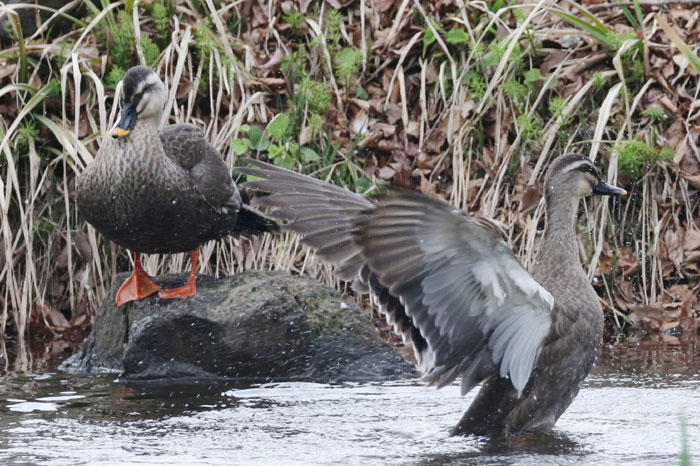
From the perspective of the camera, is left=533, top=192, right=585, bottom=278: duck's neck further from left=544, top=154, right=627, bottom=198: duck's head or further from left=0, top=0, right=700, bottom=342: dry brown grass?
left=0, top=0, right=700, bottom=342: dry brown grass

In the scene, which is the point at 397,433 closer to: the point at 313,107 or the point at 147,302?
the point at 147,302

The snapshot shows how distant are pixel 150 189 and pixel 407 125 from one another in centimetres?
229

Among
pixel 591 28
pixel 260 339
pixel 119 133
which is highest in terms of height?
pixel 591 28

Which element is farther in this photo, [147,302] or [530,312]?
[147,302]

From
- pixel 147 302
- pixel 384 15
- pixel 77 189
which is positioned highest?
pixel 384 15

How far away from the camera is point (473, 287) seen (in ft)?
13.2

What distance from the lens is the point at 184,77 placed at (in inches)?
296

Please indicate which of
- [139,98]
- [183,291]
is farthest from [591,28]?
[183,291]

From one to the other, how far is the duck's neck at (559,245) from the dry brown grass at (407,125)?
6.48 ft

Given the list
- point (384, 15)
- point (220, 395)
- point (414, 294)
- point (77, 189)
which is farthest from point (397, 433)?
point (384, 15)

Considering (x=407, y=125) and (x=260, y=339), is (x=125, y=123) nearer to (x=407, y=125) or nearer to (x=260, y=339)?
(x=260, y=339)

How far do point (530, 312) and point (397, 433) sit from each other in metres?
0.70

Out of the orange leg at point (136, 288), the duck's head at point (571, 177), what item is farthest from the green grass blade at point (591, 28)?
the orange leg at point (136, 288)

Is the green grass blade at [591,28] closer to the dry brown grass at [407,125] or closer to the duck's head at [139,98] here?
the dry brown grass at [407,125]
